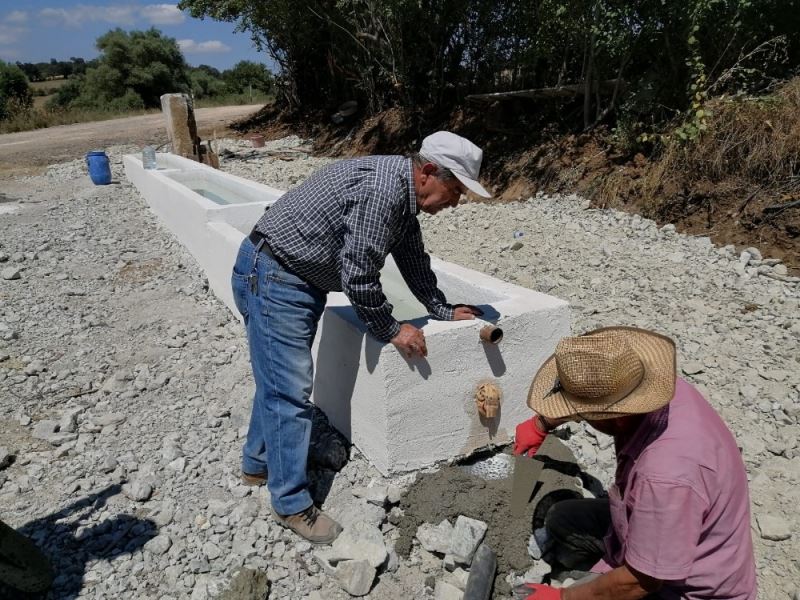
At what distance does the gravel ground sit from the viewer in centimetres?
257

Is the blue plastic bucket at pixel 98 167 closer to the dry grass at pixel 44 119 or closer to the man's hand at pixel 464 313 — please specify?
the man's hand at pixel 464 313

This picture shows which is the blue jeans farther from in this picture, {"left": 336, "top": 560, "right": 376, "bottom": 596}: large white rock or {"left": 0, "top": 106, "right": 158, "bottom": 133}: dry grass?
{"left": 0, "top": 106, "right": 158, "bottom": 133}: dry grass

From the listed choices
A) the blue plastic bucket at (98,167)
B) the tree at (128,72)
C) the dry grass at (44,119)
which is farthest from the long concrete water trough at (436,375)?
the tree at (128,72)

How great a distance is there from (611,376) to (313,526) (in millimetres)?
1620

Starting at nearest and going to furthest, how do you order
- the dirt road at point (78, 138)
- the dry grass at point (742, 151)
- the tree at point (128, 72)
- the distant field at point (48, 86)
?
the dry grass at point (742, 151), the dirt road at point (78, 138), the tree at point (128, 72), the distant field at point (48, 86)

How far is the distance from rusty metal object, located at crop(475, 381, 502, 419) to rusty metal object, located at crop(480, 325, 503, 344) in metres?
0.27

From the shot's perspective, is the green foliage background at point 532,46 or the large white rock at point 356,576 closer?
the large white rock at point 356,576

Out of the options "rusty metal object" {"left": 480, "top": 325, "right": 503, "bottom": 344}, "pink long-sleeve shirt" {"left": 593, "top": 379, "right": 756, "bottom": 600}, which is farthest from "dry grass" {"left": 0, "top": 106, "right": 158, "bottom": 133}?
"pink long-sleeve shirt" {"left": 593, "top": 379, "right": 756, "bottom": 600}

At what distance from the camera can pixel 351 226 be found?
2.26 metres

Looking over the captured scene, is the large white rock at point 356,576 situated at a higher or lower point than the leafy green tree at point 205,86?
lower

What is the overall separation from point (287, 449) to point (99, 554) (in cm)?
94

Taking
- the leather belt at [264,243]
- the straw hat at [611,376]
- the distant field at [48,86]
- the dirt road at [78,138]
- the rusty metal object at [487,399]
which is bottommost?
the rusty metal object at [487,399]

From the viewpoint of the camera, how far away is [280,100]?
1986 cm

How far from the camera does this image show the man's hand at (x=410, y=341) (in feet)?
8.36
